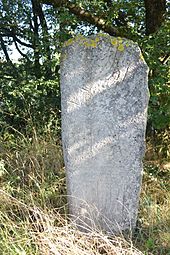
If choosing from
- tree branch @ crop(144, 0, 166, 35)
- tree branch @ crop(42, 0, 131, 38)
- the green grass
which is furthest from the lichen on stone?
tree branch @ crop(144, 0, 166, 35)

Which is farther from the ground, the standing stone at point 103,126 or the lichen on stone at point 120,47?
the lichen on stone at point 120,47

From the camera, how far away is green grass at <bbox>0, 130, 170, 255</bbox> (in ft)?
7.57

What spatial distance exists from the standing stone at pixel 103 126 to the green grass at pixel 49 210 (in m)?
0.18

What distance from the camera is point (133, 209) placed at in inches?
108

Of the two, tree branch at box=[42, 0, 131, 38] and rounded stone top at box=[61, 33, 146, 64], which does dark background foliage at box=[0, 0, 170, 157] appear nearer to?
tree branch at box=[42, 0, 131, 38]

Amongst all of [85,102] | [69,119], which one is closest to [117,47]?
[85,102]

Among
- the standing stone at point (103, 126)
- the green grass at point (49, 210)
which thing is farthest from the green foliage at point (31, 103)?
the standing stone at point (103, 126)

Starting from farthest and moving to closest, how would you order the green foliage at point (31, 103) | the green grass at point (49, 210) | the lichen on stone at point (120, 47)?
1. the green foliage at point (31, 103)
2. the lichen on stone at point (120, 47)
3. the green grass at point (49, 210)

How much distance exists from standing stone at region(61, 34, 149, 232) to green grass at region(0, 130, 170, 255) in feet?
0.60

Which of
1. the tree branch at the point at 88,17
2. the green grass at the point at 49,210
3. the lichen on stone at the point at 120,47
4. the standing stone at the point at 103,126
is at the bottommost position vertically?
the green grass at the point at 49,210

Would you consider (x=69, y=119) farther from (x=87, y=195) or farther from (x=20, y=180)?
(x=20, y=180)

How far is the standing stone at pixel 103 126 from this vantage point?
251cm

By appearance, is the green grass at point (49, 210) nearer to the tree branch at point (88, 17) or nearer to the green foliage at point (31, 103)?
the green foliage at point (31, 103)

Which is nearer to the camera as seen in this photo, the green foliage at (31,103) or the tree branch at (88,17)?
the tree branch at (88,17)
